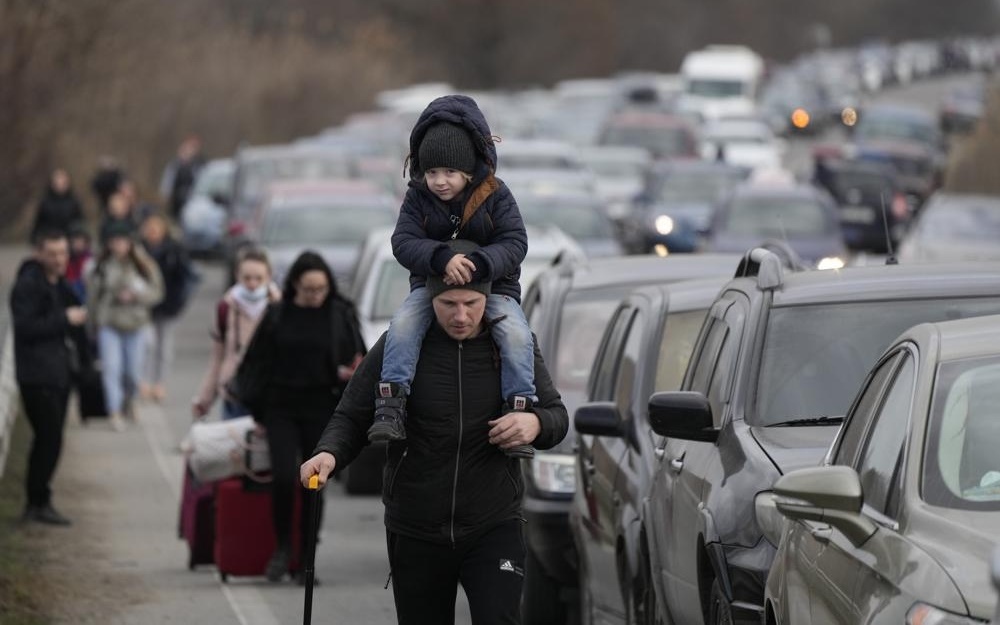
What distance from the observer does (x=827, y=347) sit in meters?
8.66

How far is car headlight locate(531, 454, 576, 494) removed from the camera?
12.3 m

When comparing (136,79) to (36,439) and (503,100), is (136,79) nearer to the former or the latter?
(503,100)

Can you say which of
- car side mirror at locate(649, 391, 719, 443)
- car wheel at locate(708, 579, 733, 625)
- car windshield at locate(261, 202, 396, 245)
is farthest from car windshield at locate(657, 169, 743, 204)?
car wheel at locate(708, 579, 733, 625)

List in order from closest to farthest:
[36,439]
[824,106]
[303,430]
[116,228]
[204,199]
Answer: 1. [303,430]
2. [36,439]
3. [116,228]
4. [204,199]
5. [824,106]

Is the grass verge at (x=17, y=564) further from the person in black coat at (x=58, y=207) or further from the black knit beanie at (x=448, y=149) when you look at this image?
the person in black coat at (x=58, y=207)

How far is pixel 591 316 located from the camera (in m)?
13.6

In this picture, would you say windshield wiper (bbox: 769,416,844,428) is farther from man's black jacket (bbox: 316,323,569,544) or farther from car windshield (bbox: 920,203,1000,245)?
car windshield (bbox: 920,203,1000,245)

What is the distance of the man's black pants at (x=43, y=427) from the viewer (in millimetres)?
15195

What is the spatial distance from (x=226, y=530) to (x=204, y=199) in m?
26.9

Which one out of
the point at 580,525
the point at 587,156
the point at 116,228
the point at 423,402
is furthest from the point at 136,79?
the point at 423,402

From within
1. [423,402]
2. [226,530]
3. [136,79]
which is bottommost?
[226,530]

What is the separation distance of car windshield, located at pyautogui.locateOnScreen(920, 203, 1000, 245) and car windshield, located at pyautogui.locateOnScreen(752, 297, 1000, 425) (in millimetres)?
20326

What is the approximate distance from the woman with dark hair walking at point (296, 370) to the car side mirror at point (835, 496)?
6.93 metres

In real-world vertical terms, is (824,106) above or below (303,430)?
above
